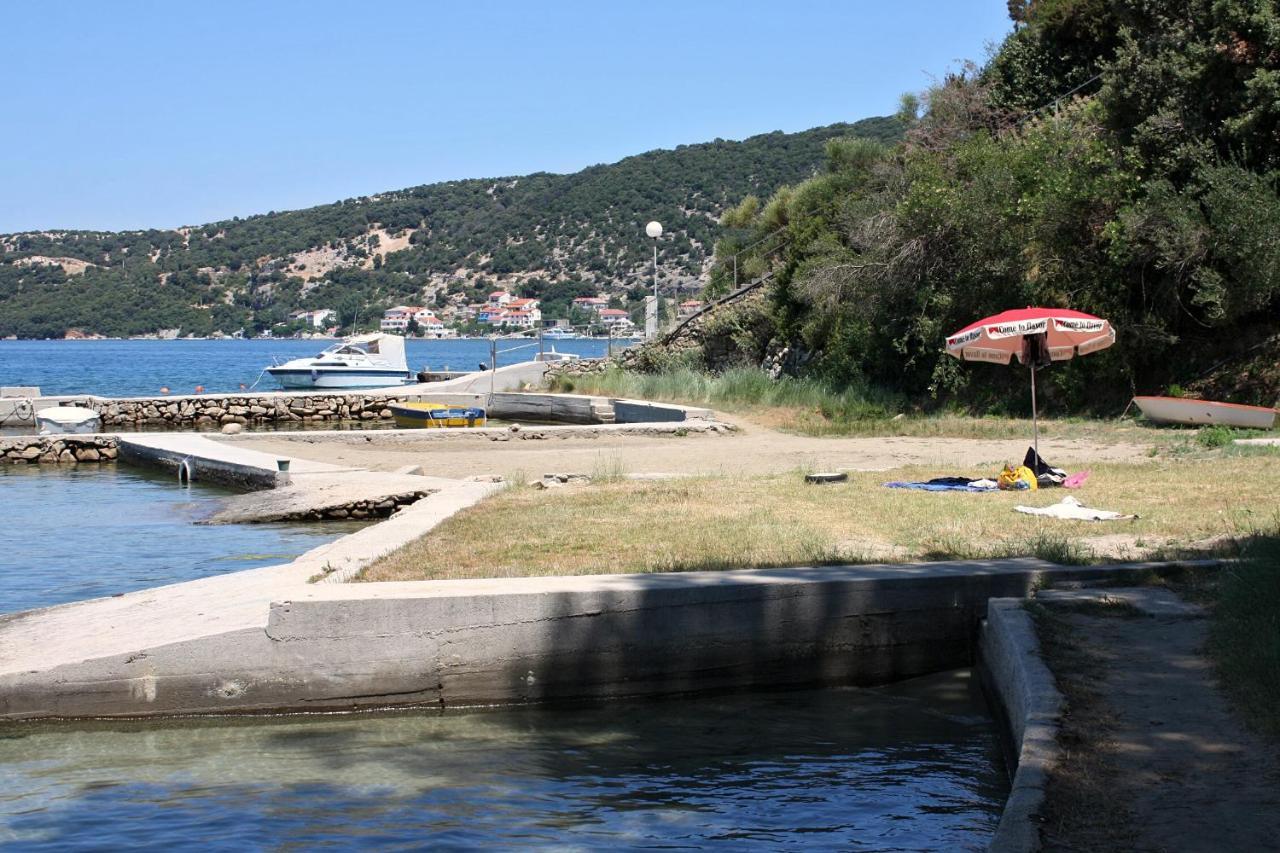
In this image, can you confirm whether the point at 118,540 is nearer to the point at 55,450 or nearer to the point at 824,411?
the point at 55,450

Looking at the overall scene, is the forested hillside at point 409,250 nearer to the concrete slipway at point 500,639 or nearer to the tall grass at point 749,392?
the tall grass at point 749,392

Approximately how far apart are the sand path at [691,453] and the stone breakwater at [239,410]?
12.6m

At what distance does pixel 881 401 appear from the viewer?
89.6 feet

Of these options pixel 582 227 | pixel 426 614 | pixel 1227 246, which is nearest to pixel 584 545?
pixel 426 614

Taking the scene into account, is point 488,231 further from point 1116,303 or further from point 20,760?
point 20,760

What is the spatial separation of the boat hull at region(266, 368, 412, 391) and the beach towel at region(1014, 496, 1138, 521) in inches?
1626

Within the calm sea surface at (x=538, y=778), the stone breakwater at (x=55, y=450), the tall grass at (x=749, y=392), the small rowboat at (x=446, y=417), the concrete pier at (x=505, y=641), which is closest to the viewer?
the calm sea surface at (x=538, y=778)

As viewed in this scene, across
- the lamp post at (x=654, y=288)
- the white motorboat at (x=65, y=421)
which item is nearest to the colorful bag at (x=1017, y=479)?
the white motorboat at (x=65, y=421)

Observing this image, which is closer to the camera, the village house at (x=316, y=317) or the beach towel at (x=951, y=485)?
the beach towel at (x=951, y=485)

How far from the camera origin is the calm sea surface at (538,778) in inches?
263

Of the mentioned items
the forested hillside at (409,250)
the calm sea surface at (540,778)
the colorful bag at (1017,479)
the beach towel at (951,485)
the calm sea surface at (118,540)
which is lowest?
the calm sea surface at (540,778)

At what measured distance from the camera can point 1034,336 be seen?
661 inches

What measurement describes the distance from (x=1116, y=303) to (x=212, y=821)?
20491 millimetres

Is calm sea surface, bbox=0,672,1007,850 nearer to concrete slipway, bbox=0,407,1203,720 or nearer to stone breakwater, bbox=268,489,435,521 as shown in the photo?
concrete slipway, bbox=0,407,1203,720
